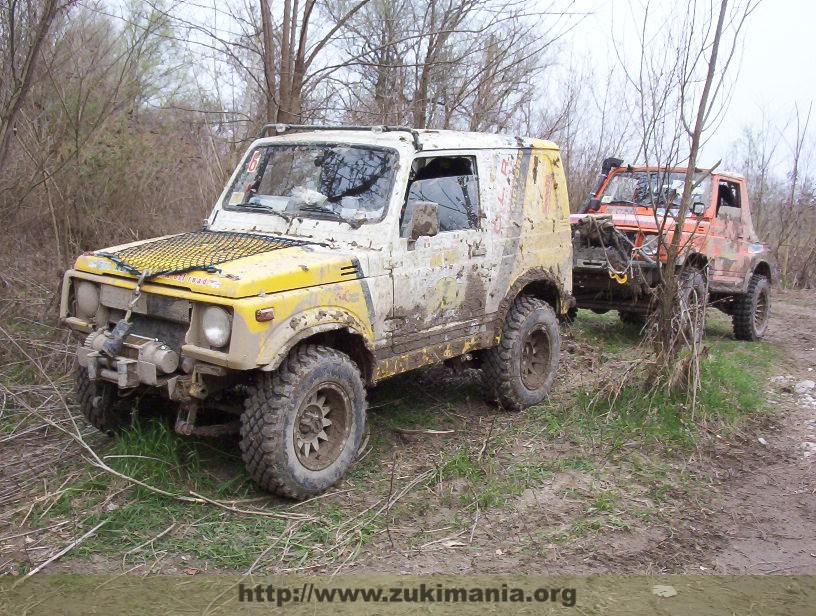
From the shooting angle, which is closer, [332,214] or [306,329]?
[306,329]

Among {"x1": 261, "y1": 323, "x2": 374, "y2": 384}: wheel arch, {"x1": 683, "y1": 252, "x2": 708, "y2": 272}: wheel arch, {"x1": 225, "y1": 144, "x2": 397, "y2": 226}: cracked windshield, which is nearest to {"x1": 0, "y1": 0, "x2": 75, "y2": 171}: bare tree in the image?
{"x1": 225, "y1": 144, "x2": 397, "y2": 226}: cracked windshield

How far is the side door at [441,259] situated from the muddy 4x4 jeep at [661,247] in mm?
2698

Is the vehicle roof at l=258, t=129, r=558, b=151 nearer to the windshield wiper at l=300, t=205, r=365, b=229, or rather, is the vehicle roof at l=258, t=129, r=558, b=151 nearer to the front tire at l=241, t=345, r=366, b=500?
the windshield wiper at l=300, t=205, r=365, b=229

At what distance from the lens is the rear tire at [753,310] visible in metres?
9.49

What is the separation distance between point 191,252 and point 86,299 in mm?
730

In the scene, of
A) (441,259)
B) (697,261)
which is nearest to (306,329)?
A: (441,259)

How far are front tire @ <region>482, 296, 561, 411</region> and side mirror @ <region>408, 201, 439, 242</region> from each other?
58.5 inches

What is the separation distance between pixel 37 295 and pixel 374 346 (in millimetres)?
4174

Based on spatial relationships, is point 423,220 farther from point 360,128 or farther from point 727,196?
point 727,196

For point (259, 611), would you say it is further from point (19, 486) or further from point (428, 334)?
point (428, 334)

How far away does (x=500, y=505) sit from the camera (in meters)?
4.56

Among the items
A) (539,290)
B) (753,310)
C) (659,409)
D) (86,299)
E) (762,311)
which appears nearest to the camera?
(86,299)

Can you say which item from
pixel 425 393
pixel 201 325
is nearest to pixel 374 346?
pixel 201 325

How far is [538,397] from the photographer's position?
20.9 ft
